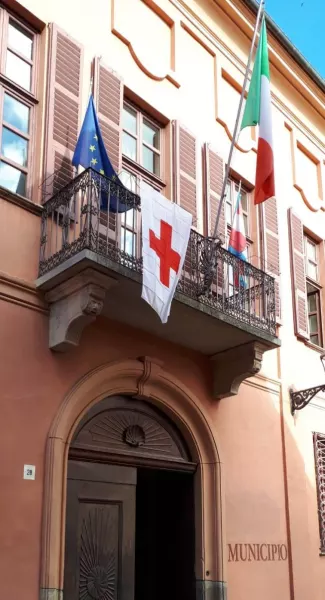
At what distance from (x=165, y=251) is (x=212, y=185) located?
291 centimetres

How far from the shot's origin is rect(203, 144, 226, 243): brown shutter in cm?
912

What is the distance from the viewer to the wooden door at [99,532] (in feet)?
22.1

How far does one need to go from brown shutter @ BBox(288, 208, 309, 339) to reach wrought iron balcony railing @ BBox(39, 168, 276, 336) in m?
1.98

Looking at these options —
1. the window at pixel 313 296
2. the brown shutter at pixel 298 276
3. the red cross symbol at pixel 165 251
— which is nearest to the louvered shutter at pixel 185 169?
the red cross symbol at pixel 165 251

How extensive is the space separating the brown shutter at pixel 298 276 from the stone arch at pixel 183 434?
2836 millimetres

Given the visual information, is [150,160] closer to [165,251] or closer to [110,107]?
[110,107]

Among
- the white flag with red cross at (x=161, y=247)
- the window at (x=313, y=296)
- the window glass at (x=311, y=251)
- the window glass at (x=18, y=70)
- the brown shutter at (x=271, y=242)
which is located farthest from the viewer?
the window glass at (x=311, y=251)

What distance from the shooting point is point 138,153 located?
8508 millimetres

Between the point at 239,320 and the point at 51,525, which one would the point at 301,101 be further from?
the point at 51,525

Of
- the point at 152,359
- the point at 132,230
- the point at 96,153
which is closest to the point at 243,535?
the point at 152,359

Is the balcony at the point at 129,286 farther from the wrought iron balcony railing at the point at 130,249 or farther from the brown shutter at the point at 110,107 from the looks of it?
the brown shutter at the point at 110,107

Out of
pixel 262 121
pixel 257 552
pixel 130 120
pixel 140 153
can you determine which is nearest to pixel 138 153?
pixel 140 153

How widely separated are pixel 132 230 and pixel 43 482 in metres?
2.77

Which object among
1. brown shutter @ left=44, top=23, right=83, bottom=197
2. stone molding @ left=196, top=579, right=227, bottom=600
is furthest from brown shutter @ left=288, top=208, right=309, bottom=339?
brown shutter @ left=44, top=23, right=83, bottom=197
